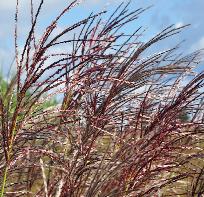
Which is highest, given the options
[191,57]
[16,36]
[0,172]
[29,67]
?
[191,57]

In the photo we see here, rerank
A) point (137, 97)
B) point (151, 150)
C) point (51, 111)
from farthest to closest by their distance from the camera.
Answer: point (137, 97), point (151, 150), point (51, 111)

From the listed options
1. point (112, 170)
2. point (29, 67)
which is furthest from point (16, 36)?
point (112, 170)

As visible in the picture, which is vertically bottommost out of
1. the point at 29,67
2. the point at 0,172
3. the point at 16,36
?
the point at 0,172

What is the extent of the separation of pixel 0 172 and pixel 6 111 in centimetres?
34

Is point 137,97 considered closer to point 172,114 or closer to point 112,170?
point 172,114

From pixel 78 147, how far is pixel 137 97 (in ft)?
1.41

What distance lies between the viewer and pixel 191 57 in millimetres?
2572

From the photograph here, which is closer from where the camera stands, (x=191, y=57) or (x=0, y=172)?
(x=0, y=172)

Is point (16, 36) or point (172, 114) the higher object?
point (16, 36)

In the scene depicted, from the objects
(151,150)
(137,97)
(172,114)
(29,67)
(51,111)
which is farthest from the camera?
(137,97)

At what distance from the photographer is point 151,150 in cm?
210

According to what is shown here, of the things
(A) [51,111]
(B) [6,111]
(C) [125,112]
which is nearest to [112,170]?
(A) [51,111]

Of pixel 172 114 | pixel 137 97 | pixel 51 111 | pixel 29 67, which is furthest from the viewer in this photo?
pixel 137 97

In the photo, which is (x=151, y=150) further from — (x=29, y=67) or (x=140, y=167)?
(x=29, y=67)
